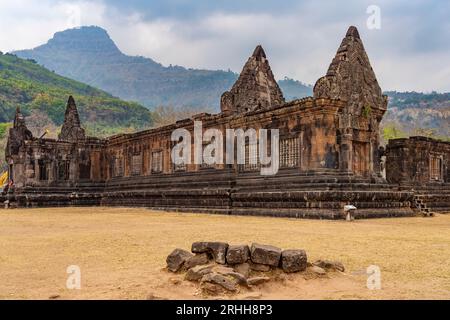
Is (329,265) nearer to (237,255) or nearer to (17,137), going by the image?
(237,255)

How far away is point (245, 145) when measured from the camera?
22.4 m

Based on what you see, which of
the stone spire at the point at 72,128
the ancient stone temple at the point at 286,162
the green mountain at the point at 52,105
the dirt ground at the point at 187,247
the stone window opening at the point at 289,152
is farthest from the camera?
the green mountain at the point at 52,105

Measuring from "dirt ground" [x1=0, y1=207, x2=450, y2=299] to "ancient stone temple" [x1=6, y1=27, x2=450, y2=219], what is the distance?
18.9 feet

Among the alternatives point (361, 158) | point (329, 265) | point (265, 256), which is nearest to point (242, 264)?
point (265, 256)

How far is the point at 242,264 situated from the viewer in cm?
637

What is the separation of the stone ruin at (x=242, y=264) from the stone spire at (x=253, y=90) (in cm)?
1752

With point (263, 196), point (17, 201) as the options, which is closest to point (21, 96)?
point (17, 201)

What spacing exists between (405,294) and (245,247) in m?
1.95

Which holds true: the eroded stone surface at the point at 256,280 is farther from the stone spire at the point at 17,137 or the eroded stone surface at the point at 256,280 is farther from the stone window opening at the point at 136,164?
the stone spire at the point at 17,137

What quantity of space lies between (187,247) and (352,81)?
14.8 m

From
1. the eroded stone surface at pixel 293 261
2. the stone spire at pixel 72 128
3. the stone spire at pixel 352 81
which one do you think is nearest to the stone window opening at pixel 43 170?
the stone spire at pixel 72 128

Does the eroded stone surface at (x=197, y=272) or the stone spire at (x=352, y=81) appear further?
the stone spire at (x=352, y=81)

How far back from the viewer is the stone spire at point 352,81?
2061cm

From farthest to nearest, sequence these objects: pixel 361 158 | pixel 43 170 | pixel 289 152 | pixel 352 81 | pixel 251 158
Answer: pixel 43 170, pixel 251 158, pixel 352 81, pixel 361 158, pixel 289 152
